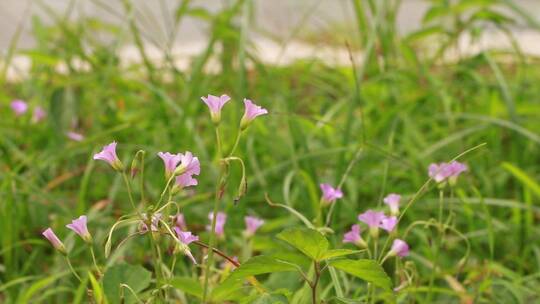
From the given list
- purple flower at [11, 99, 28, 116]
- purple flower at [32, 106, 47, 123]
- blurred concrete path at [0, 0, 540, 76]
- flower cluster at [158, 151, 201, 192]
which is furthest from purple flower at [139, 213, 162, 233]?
blurred concrete path at [0, 0, 540, 76]

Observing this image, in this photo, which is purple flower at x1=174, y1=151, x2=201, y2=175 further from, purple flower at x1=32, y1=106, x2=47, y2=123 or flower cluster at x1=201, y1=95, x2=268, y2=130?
purple flower at x1=32, y1=106, x2=47, y2=123

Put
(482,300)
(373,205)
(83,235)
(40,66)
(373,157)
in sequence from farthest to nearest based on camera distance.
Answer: (40,66)
(373,157)
(373,205)
(482,300)
(83,235)

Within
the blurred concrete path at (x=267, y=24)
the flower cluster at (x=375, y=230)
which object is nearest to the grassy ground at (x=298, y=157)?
the flower cluster at (x=375, y=230)

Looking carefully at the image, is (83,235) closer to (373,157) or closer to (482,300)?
(482,300)

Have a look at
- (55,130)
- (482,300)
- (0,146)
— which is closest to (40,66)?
(55,130)

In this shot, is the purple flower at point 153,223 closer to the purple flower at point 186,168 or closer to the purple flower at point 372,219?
the purple flower at point 186,168

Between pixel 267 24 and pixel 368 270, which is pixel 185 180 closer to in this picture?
pixel 368 270
